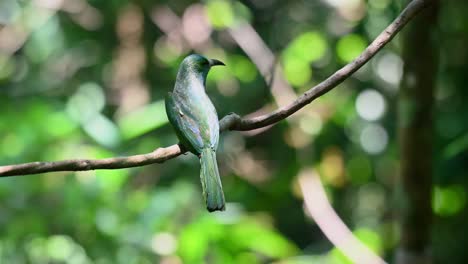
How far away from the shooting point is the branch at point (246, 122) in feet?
5.00

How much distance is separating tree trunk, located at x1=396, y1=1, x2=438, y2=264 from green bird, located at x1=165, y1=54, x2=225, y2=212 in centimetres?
93

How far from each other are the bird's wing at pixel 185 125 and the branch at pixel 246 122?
0.08 meters

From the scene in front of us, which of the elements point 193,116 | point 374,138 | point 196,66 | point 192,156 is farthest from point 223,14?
point 193,116

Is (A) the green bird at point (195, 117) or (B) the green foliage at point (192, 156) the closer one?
(A) the green bird at point (195, 117)

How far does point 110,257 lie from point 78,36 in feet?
9.29

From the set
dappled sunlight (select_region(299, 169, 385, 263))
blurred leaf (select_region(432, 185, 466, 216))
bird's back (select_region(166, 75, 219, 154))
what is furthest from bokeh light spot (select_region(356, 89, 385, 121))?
bird's back (select_region(166, 75, 219, 154))

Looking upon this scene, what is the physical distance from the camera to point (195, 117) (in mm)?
2113

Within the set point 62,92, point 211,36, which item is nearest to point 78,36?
point 62,92

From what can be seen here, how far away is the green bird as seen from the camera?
6.58ft

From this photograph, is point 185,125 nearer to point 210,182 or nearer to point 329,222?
point 210,182

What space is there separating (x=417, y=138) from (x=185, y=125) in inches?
44.4

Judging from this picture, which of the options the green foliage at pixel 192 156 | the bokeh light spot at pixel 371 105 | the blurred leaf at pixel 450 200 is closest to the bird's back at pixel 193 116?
the green foliage at pixel 192 156

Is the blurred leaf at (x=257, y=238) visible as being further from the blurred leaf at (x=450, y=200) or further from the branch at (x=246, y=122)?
the branch at (x=246, y=122)

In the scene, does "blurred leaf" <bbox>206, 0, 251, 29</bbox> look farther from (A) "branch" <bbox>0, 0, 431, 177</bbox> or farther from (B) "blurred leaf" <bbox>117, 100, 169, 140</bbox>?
(A) "branch" <bbox>0, 0, 431, 177</bbox>
